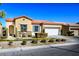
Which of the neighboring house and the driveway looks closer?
the driveway

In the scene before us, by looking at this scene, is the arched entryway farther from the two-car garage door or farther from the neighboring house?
the two-car garage door

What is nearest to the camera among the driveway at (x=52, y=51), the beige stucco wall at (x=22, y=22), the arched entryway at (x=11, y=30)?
the driveway at (x=52, y=51)

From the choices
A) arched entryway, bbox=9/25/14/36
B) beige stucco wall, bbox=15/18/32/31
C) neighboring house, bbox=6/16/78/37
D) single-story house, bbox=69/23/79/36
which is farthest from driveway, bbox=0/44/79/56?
beige stucco wall, bbox=15/18/32/31

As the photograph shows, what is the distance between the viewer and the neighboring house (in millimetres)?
9949

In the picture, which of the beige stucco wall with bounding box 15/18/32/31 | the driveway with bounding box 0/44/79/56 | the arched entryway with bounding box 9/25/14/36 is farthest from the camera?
the beige stucco wall with bounding box 15/18/32/31

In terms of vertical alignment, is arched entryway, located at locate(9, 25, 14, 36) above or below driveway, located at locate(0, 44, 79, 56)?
above

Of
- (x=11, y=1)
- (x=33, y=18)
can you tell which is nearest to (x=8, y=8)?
(x=11, y=1)

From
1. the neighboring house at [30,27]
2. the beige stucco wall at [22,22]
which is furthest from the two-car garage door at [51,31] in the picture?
the beige stucco wall at [22,22]

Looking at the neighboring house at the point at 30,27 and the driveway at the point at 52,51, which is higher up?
the neighboring house at the point at 30,27

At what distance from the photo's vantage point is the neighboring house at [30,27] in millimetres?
9949

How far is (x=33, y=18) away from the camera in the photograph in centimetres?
992

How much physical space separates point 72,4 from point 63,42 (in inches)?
72.8

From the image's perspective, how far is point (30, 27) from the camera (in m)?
10.2

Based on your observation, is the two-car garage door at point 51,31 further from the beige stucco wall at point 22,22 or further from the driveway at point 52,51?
the beige stucco wall at point 22,22
